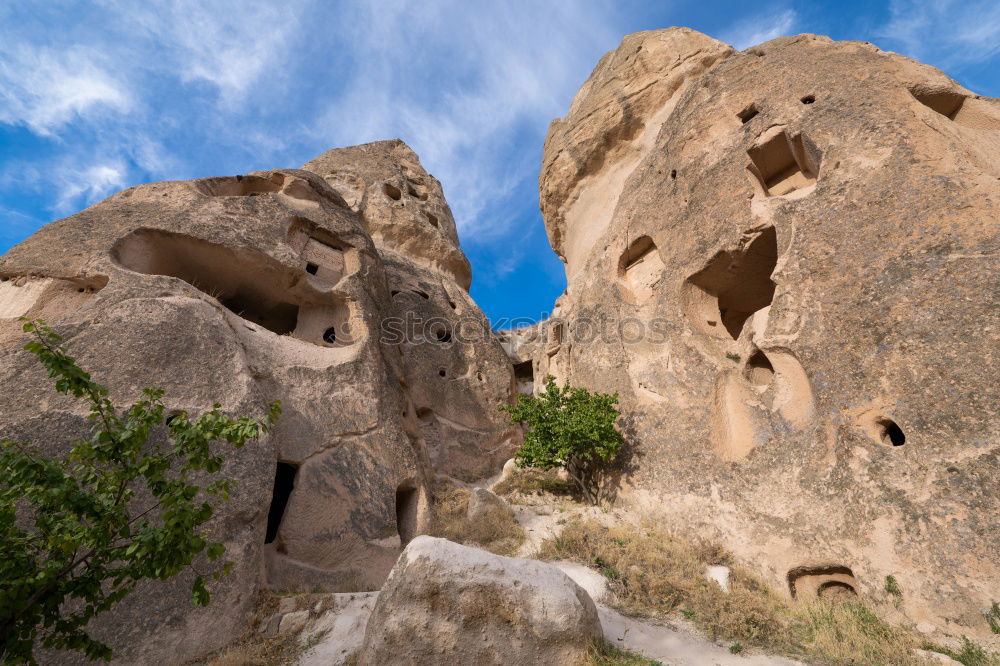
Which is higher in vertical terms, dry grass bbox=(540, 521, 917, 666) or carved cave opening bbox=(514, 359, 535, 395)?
carved cave opening bbox=(514, 359, 535, 395)

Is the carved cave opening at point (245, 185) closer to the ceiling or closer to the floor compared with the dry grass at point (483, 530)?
closer to the ceiling

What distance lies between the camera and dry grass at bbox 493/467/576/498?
10445mm

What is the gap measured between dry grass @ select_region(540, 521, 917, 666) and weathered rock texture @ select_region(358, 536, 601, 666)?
1.91m

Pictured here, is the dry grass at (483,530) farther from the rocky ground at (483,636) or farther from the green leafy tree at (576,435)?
the green leafy tree at (576,435)

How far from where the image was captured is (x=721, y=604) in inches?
229

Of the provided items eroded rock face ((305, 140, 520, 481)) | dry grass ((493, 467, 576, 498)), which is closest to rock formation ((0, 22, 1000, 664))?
eroded rock face ((305, 140, 520, 481))

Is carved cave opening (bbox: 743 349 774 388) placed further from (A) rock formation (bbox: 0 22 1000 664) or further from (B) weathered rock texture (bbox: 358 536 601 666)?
(B) weathered rock texture (bbox: 358 536 601 666)

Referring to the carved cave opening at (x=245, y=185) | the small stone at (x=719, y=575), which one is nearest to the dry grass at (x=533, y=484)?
the small stone at (x=719, y=575)

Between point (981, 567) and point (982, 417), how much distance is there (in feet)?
5.09

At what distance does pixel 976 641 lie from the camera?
190 inches

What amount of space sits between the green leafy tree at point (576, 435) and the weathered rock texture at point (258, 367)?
2456 millimetres

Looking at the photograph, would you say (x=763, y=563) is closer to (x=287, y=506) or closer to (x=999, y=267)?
(x=999, y=267)

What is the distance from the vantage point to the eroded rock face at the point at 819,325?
223 inches

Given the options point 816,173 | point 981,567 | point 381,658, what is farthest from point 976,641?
point 816,173
